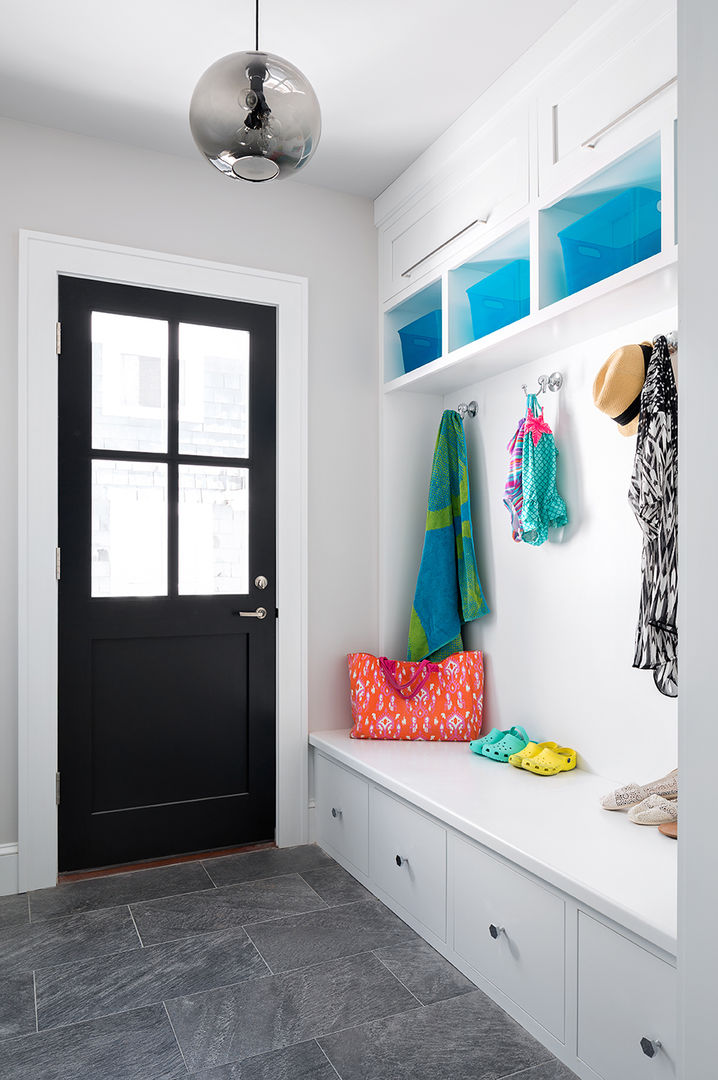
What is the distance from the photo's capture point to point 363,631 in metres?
3.24

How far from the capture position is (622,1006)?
1553 millimetres

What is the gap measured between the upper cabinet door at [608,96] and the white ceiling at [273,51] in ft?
0.71

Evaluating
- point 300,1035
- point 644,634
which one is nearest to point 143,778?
point 300,1035

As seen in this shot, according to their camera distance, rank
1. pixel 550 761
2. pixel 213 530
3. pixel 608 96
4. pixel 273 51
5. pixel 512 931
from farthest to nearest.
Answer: pixel 213 530, pixel 550 761, pixel 273 51, pixel 608 96, pixel 512 931

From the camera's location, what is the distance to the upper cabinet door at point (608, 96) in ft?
5.97

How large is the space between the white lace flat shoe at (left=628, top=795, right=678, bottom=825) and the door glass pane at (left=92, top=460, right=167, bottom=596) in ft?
5.74

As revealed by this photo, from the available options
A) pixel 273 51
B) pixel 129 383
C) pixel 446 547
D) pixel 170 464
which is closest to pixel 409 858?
pixel 446 547

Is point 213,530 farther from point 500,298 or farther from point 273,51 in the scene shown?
point 273,51

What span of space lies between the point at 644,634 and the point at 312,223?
2135 millimetres

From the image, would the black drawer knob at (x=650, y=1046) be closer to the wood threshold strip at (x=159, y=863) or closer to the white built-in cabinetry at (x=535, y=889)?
the white built-in cabinetry at (x=535, y=889)

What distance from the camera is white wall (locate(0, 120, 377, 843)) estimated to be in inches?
104

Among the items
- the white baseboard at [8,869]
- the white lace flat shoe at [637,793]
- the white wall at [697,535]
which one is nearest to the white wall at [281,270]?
the white baseboard at [8,869]

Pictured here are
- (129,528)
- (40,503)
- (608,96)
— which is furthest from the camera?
(129,528)

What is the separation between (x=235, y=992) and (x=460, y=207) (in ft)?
8.19
